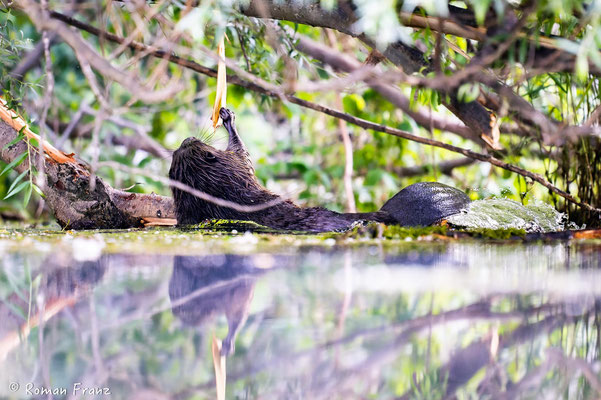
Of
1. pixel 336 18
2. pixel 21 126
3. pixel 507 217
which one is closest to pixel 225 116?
pixel 21 126

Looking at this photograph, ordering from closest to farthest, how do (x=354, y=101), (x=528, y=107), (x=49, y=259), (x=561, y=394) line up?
1. (x=561, y=394)
2. (x=49, y=259)
3. (x=528, y=107)
4. (x=354, y=101)

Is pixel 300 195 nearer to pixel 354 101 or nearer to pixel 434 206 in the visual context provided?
pixel 354 101

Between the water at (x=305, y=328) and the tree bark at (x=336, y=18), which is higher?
the tree bark at (x=336, y=18)

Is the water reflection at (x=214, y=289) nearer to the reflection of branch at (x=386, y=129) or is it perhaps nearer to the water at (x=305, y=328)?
the water at (x=305, y=328)

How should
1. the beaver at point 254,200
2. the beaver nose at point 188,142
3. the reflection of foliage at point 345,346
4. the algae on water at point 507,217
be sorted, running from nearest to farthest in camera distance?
the reflection of foliage at point 345,346, the algae on water at point 507,217, the beaver at point 254,200, the beaver nose at point 188,142

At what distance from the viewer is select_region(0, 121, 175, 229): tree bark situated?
3373 millimetres

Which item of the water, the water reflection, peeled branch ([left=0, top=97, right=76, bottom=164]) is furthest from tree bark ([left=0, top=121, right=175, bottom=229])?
the water reflection

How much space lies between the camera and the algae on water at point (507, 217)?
312 centimetres

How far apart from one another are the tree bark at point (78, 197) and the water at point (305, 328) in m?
1.55

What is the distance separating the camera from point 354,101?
6496mm

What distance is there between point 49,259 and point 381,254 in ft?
3.63

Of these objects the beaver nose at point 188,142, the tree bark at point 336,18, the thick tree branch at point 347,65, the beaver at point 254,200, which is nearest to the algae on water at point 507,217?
the beaver at point 254,200

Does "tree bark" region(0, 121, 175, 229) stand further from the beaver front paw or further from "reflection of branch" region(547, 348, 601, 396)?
"reflection of branch" region(547, 348, 601, 396)

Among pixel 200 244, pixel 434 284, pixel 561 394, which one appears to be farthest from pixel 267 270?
pixel 561 394
